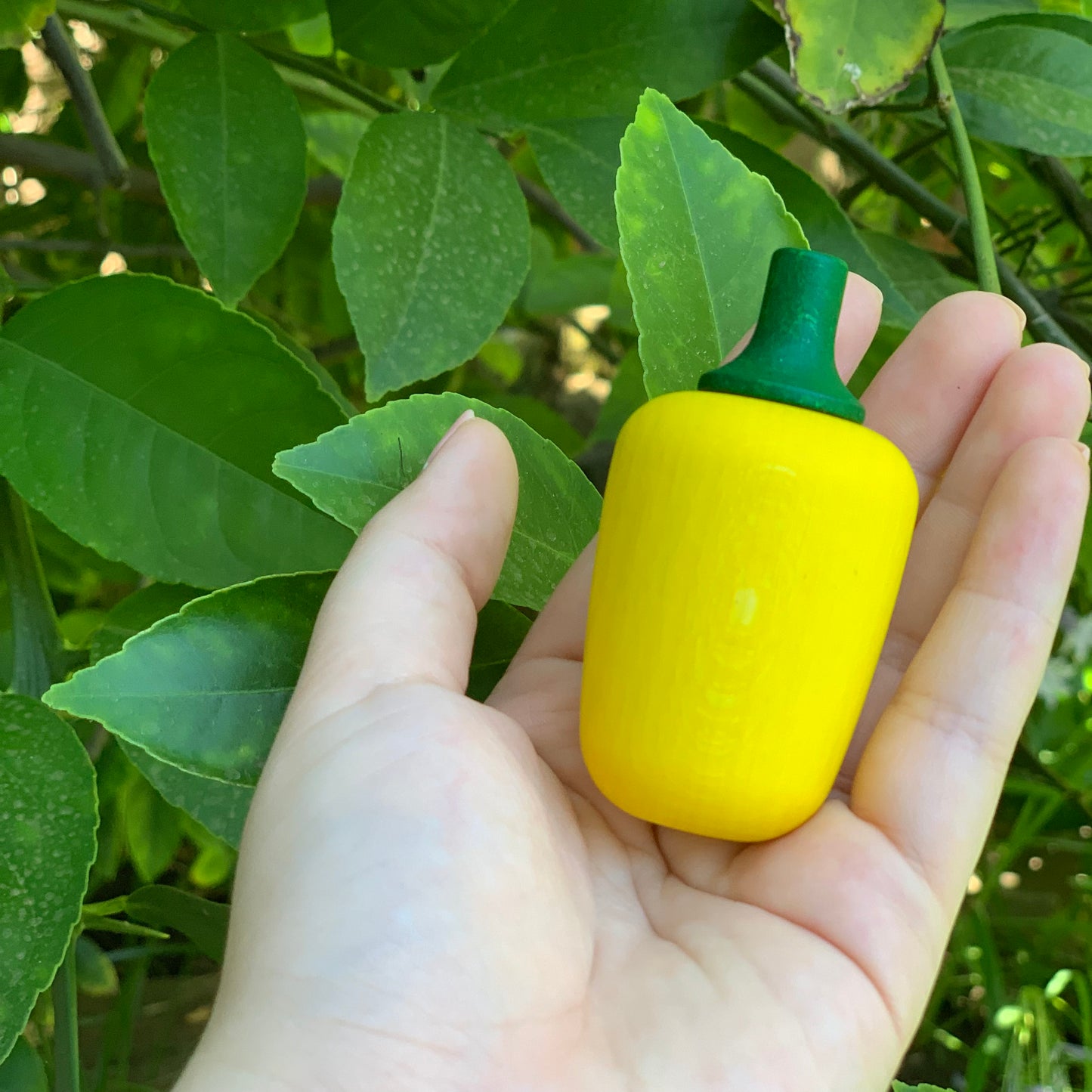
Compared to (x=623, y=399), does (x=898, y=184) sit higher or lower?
higher

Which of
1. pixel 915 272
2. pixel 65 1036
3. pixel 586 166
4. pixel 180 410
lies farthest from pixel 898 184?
pixel 65 1036

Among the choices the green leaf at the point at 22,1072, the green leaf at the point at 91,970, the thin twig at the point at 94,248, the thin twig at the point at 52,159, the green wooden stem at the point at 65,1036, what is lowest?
the green leaf at the point at 91,970

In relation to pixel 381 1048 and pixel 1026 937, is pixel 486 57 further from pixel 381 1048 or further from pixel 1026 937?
pixel 1026 937

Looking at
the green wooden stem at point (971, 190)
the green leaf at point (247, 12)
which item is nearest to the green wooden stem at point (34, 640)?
the green leaf at point (247, 12)

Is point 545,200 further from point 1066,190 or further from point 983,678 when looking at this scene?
point 983,678

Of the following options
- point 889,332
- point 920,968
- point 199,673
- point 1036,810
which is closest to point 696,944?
point 920,968

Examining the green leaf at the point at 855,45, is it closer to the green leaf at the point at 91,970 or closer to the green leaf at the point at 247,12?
the green leaf at the point at 247,12
